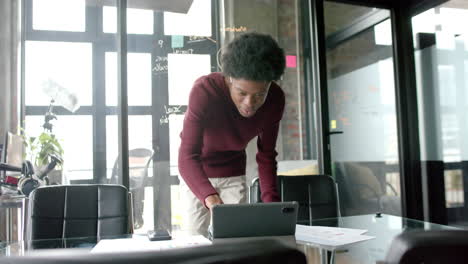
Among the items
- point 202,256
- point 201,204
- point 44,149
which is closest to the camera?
point 202,256

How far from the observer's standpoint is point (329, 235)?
5.55ft

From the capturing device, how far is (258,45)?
1.96 m

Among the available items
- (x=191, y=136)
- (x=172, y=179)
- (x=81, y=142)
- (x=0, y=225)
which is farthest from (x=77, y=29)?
(x=191, y=136)

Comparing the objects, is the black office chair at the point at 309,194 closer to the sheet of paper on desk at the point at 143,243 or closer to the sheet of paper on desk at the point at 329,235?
the sheet of paper on desk at the point at 329,235

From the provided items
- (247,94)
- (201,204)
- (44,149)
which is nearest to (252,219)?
(247,94)

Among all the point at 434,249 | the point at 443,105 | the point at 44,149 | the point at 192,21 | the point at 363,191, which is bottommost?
the point at 363,191

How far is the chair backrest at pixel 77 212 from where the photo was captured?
197 centimetres

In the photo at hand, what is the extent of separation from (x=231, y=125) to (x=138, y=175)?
61.0 inches

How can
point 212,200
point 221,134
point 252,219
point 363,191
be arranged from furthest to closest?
1. point 363,191
2. point 221,134
3. point 212,200
4. point 252,219

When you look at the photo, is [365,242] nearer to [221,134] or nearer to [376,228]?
[376,228]

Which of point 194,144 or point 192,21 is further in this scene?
point 192,21

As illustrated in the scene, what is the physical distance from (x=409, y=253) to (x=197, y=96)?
1659 millimetres

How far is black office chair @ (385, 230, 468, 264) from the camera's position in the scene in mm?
612

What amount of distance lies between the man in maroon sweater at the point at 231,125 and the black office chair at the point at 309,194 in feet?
0.37
